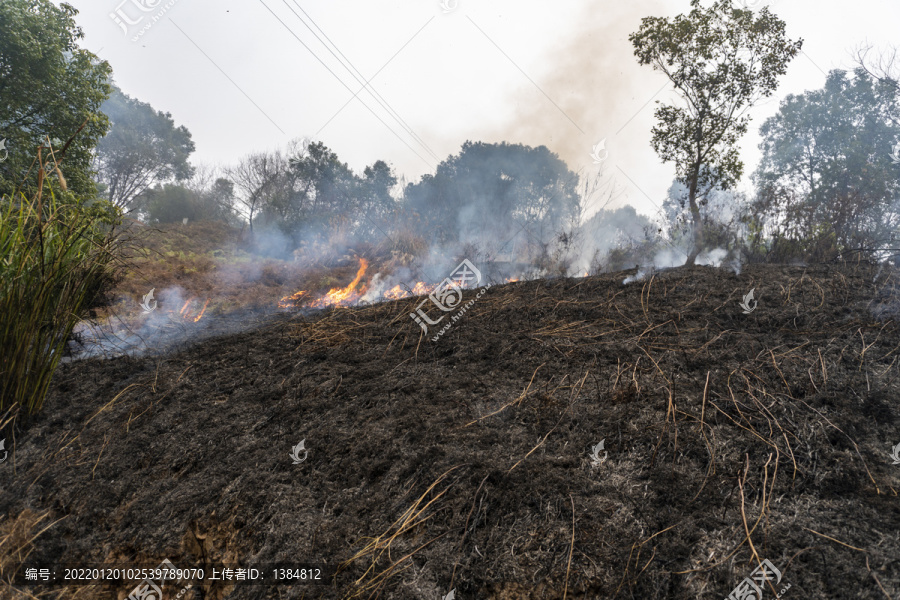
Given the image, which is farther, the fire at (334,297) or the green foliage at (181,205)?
the green foliage at (181,205)

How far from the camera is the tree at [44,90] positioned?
736cm

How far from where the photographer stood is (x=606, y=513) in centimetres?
167

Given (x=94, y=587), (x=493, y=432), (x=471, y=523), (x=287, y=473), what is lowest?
(x=94, y=587)

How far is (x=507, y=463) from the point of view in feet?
6.52

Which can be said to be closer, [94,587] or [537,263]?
[94,587]

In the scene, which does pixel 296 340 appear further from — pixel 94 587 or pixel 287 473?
pixel 94 587

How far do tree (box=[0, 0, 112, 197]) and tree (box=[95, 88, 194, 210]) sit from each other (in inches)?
650

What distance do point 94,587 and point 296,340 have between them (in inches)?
93.5

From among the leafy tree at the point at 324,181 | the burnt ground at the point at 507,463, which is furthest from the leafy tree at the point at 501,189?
the burnt ground at the point at 507,463

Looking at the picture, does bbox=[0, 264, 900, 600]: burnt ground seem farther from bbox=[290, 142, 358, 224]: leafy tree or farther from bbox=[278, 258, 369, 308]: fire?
bbox=[290, 142, 358, 224]: leafy tree

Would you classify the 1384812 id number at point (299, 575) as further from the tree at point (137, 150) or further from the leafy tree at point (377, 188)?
the tree at point (137, 150)

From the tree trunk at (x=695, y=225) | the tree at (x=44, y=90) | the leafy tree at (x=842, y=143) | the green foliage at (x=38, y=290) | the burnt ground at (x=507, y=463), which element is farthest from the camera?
the leafy tree at (x=842, y=143)

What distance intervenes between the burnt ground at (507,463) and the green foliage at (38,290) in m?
0.34

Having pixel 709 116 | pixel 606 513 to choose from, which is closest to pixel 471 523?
pixel 606 513
